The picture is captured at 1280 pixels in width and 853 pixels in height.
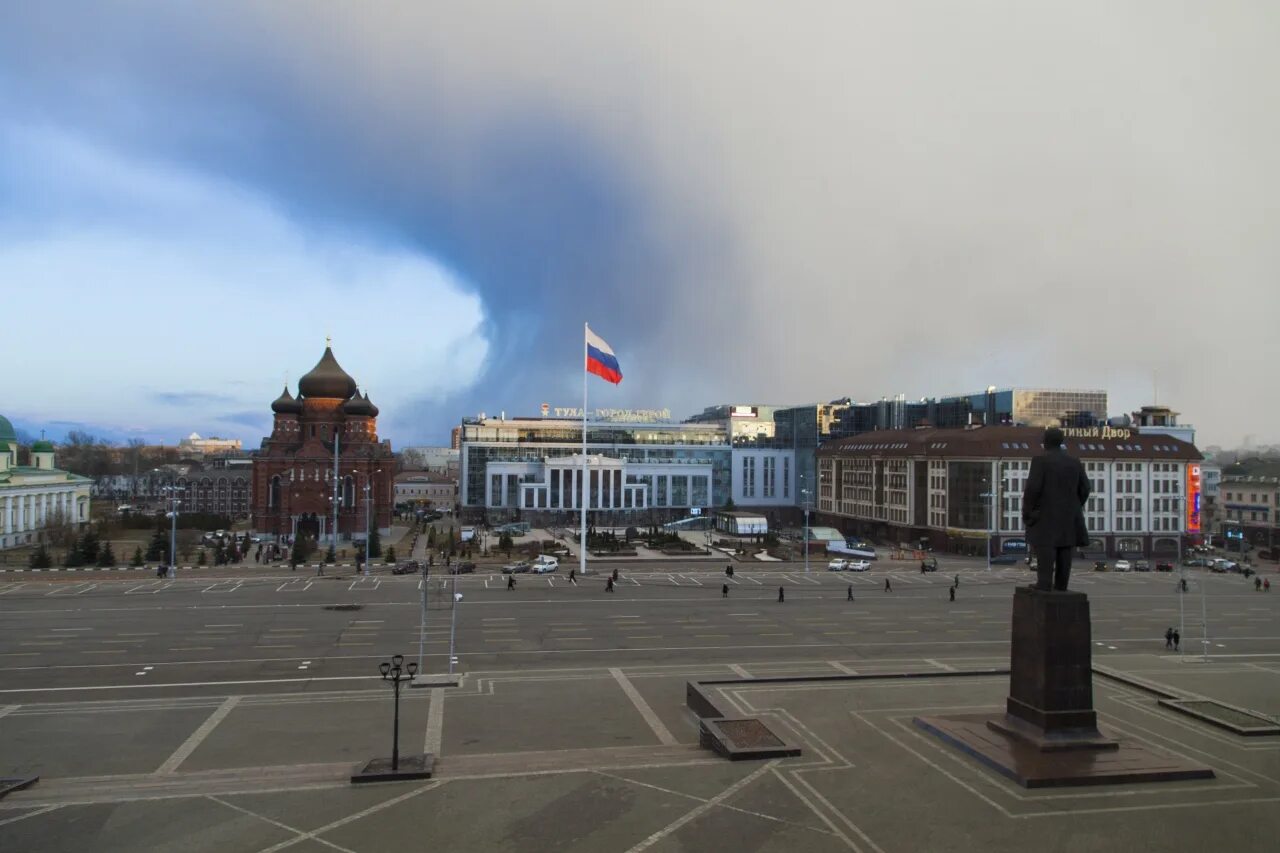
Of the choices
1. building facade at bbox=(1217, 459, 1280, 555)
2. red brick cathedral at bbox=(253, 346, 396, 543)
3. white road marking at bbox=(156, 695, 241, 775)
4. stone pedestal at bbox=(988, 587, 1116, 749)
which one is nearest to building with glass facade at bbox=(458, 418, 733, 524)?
red brick cathedral at bbox=(253, 346, 396, 543)

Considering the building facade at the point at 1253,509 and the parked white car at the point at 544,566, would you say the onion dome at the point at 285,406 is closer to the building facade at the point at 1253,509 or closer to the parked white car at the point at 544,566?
the parked white car at the point at 544,566

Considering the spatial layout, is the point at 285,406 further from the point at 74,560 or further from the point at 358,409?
the point at 74,560

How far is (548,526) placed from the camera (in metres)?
116

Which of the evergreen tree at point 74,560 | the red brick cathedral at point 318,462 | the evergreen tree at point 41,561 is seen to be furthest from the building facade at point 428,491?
the evergreen tree at point 41,561

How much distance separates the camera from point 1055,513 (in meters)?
21.6

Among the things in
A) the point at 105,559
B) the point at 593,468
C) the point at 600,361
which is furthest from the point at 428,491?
the point at 600,361

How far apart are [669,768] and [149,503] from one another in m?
174

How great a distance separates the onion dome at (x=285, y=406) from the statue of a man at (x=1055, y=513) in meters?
93.0

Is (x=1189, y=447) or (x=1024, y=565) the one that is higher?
(x=1189, y=447)

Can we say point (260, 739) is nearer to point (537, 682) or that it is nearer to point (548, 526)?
point (537, 682)

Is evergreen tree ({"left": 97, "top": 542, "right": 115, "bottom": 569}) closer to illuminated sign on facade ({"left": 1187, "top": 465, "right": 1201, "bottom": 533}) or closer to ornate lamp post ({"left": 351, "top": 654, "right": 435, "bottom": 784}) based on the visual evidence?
ornate lamp post ({"left": 351, "top": 654, "right": 435, "bottom": 784})

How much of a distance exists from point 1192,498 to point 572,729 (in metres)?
90.8

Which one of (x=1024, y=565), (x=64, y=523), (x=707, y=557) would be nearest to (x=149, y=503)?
(x=64, y=523)

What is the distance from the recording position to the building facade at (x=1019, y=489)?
85.6 meters
